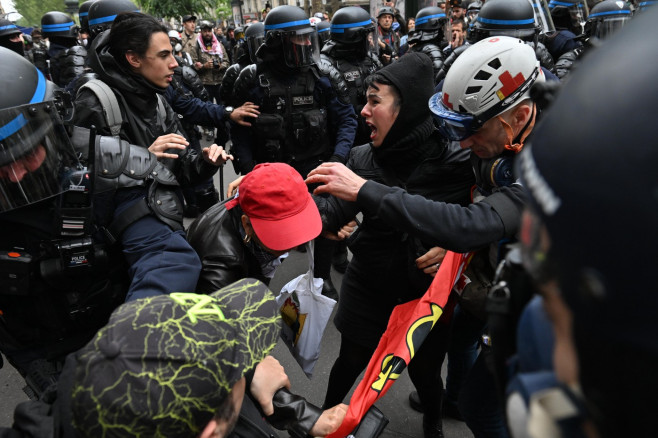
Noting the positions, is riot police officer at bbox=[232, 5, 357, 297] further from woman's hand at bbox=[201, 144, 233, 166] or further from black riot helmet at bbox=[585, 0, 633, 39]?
black riot helmet at bbox=[585, 0, 633, 39]

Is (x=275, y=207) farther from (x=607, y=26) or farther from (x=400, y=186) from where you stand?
(x=607, y=26)

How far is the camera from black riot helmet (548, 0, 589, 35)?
5.69 m

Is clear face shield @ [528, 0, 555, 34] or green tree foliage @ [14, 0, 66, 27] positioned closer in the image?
clear face shield @ [528, 0, 555, 34]

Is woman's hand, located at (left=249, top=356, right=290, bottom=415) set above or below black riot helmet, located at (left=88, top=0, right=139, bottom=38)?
below

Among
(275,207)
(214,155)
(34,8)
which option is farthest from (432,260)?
(34,8)

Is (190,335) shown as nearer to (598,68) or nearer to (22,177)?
(598,68)

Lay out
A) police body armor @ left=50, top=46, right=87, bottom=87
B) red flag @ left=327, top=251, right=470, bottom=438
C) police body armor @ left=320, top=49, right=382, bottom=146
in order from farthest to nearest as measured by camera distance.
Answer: police body armor @ left=50, top=46, right=87, bottom=87 → police body armor @ left=320, top=49, right=382, bottom=146 → red flag @ left=327, top=251, right=470, bottom=438

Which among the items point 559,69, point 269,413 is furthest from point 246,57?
point 269,413

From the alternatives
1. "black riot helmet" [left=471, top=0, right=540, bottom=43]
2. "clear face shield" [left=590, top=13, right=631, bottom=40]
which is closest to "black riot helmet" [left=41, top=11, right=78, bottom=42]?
"black riot helmet" [left=471, top=0, right=540, bottom=43]

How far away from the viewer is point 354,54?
5176mm

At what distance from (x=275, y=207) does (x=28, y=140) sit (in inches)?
32.1

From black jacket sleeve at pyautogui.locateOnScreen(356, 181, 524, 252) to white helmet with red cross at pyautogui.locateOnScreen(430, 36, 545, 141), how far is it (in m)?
0.30

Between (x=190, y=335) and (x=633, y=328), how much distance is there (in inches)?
29.3

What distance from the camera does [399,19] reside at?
32.6 ft
